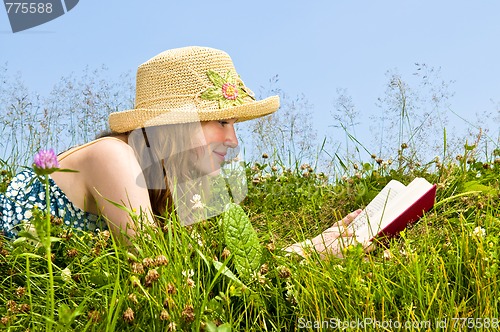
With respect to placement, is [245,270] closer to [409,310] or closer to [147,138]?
[409,310]

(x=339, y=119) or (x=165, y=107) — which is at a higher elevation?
(x=165, y=107)

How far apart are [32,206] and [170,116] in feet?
2.66

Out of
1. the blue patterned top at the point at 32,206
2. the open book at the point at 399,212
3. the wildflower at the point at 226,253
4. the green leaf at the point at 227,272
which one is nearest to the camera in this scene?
the green leaf at the point at 227,272

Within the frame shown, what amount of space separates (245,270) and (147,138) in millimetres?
1289

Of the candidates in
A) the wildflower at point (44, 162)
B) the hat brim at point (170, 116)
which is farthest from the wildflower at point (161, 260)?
the hat brim at point (170, 116)

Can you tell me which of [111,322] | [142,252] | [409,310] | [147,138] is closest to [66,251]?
[142,252]

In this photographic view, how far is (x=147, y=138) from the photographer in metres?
3.46

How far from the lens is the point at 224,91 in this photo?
3.49 m

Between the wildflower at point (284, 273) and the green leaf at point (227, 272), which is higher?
the green leaf at point (227, 272)

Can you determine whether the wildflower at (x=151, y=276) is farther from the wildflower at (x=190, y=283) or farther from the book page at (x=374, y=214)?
the book page at (x=374, y=214)

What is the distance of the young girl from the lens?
3.30 meters

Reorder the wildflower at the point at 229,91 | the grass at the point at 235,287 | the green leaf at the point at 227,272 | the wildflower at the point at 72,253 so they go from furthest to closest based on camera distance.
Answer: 1. the wildflower at the point at 229,91
2. the wildflower at the point at 72,253
3. the green leaf at the point at 227,272
4. the grass at the point at 235,287

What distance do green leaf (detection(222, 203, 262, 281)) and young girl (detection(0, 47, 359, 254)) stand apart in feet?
2.59

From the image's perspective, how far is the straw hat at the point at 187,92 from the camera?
3.41m
